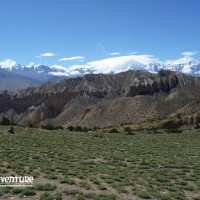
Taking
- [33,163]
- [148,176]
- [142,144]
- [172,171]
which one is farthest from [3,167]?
Result: [142,144]

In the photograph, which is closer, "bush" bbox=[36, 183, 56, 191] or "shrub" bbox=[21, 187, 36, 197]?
"shrub" bbox=[21, 187, 36, 197]

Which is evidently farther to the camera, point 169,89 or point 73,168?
point 169,89

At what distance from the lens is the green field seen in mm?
18406

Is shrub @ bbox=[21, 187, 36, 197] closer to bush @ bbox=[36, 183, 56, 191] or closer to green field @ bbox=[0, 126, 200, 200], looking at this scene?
green field @ bbox=[0, 126, 200, 200]

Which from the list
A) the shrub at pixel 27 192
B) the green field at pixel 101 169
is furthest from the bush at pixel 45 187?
the shrub at pixel 27 192

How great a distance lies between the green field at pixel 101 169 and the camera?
1841 cm

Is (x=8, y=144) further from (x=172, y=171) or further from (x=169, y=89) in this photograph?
(x=169, y=89)

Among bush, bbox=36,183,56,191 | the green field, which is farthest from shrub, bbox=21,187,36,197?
bush, bbox=36,183,56,191

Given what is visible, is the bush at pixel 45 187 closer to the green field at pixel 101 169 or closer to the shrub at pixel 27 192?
the green field at pixel 101 169

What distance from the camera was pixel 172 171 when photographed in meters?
25.2

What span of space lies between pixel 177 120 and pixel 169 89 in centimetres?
10392

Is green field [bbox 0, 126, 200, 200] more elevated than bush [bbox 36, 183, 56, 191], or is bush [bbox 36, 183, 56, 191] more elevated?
bush [bbox 36, 183, 56, 191]

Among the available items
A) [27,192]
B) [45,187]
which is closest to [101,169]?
[45,187]

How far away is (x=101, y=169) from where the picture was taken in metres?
24.7
